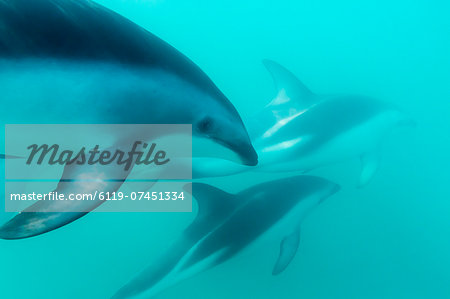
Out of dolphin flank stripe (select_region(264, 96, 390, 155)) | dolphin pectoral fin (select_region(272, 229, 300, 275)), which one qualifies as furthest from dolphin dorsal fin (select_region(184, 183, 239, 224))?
dolphin pectoral fin (select_region(272, 229, 300, 275))

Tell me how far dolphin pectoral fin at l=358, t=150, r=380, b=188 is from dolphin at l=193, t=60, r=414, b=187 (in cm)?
42

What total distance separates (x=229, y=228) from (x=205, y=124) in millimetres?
2119

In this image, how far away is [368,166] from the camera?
610 cm

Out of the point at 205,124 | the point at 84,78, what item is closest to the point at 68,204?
the point at 84,78

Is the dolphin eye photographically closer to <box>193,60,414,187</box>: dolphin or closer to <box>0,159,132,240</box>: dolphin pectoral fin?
<box>0,159,132,240</box>: dolphin pectoral fin

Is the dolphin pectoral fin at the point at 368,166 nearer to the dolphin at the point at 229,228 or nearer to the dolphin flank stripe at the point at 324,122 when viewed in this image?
the dolphin flank stripe at the point at 324,122

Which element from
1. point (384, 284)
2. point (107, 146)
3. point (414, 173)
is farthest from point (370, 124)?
point (107, 146)

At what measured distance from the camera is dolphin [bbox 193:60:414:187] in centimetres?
455

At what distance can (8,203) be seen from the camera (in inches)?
119

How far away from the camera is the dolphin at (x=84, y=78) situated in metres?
1.41

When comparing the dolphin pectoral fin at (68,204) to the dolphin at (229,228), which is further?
the dolphin at (229,228)

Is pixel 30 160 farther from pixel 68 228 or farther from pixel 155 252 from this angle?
pixel 68 228

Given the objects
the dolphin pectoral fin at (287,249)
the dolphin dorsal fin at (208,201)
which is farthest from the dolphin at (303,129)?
the dolphin pectoral fin at (287,249)

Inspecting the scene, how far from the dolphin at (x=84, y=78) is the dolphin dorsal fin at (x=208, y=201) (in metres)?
1.98
